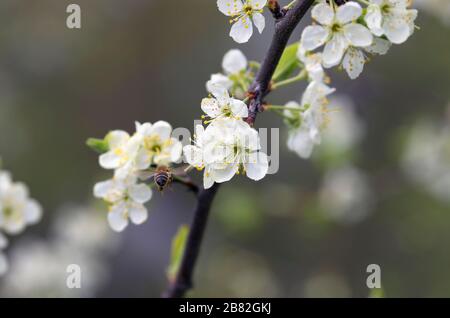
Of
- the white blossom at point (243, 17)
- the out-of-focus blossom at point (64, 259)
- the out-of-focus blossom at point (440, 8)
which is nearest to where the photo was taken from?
the white blossom at point (243, 17)

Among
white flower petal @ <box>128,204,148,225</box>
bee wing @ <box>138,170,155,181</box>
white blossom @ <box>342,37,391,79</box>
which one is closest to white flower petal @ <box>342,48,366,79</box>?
white blossom @ <box>342,37,391,79</box>

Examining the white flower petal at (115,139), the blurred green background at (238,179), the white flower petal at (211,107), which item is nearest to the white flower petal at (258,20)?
the white flower petal at (211,107)

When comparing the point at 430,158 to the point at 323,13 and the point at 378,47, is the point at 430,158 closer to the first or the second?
the point at 378,47

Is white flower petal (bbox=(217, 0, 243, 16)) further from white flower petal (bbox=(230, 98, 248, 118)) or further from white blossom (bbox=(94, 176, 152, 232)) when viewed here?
white blossom (bbox=(94, 176, 152, 232))

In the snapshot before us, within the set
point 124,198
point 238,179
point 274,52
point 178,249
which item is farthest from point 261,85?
point 238,179

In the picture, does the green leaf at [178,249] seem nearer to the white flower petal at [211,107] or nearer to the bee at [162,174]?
the bee at [162,174]
